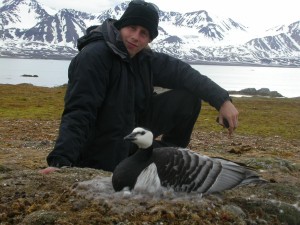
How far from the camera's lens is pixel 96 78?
19.9 feet

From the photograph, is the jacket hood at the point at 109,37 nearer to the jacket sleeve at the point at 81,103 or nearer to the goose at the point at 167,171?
the jacket sleeve at the point at 81,103

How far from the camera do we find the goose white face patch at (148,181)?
504cm

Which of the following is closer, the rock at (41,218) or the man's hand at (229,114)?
the rock at (41,218)

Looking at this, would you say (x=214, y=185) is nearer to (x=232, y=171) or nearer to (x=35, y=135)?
(x=232, y=171)

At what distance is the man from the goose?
2.99ft

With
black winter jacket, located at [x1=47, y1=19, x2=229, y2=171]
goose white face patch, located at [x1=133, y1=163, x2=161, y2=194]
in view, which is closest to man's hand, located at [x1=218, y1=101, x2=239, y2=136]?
black winter jacket, located at [x1=47, y1=19, x2=229, y2=171]

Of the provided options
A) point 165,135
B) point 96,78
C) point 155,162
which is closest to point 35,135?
point 165,135

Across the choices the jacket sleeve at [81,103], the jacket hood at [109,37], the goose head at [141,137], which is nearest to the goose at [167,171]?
the goose head at [141,137]

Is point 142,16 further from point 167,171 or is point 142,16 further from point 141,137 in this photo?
point 167,171

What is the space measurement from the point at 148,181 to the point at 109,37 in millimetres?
2328

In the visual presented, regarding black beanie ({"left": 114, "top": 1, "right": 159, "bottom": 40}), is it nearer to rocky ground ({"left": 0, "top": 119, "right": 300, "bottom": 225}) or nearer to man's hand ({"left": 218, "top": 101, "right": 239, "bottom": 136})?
man's hand ({"left": 218, "top": 101, "right": 239, "bottom": 136})

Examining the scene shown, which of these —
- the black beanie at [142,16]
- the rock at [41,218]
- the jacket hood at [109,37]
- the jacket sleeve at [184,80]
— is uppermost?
the black beanie at [142,16]

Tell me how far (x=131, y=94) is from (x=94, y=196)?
190 centimetres

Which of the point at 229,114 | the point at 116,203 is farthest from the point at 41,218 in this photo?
the point at 229,114
